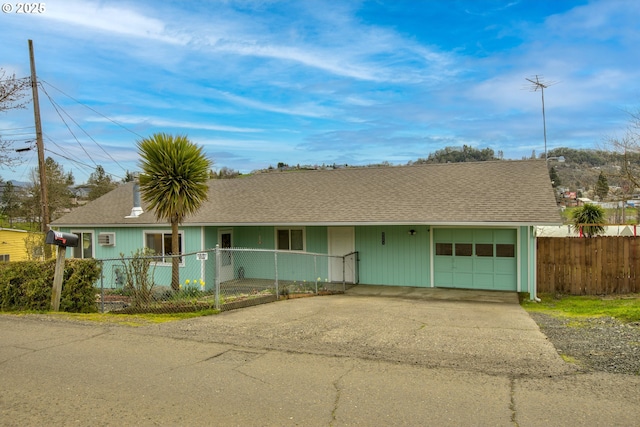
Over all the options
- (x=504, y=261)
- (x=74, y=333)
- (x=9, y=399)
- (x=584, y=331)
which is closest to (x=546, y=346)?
(x=584, y=331)

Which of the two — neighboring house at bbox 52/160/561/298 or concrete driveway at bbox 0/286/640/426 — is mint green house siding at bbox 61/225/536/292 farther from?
concrete driveway at bbox 0/286/640/426

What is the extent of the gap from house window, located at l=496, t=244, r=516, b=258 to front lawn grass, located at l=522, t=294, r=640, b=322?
5.00 feet

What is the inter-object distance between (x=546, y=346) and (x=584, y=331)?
1.65 meters

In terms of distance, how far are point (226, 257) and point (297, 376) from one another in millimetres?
13184

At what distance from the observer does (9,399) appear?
16.3 ft

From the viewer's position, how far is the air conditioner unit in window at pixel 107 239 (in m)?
19.2

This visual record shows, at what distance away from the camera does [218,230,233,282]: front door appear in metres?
18.0

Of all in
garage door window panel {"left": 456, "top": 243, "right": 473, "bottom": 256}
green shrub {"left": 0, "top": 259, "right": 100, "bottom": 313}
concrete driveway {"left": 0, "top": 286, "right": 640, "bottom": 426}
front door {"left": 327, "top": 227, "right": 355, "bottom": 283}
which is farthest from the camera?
front door {"left": 327, "top": 227, "right": 355, "bottom": 283}

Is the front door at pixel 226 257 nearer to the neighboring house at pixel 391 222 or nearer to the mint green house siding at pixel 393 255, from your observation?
the neighboring house at pixel 391 222

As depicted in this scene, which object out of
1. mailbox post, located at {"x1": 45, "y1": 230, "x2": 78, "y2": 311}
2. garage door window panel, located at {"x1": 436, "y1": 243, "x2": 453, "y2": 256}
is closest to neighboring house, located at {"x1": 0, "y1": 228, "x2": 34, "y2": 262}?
mailbox post, located at {"x1": 45, "y1": 230, "x2": 78, "y2": 311}

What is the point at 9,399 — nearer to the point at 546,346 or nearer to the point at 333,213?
the point at 546,346

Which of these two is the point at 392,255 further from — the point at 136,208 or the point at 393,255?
the point at 136,208

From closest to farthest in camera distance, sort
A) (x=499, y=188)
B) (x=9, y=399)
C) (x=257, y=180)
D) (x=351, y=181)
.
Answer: (x=9, y=399) < (x=499, y=188) < (x=351, y=181) < (x=257, y=180)

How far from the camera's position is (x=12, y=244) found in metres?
27.8
